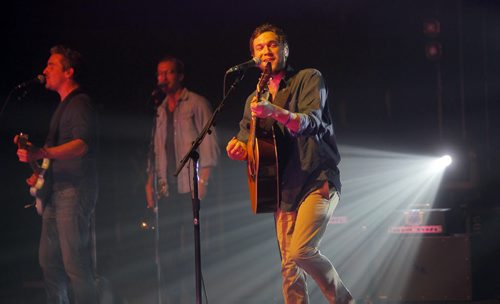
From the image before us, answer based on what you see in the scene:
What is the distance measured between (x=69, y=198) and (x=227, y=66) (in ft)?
10.6

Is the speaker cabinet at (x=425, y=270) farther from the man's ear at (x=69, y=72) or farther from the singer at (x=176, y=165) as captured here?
the man's ear at (x=69, y=72)

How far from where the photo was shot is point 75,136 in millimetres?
5191

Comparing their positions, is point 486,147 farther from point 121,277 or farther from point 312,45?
point 121,277

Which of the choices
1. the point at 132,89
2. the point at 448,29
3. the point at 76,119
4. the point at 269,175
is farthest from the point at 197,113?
the point at 448,29

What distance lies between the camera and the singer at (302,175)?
3.88 m

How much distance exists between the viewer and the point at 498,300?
5.77m

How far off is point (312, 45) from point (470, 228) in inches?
111

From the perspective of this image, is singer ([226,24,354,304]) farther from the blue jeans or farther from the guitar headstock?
the guitar headstock

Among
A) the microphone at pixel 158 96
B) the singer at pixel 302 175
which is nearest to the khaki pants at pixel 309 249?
the singer at pixel 302 175

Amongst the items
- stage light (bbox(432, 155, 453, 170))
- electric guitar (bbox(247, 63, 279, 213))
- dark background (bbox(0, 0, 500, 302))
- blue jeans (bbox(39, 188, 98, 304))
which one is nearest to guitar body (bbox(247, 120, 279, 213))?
electric guitar (bbox(247, 63, 279, 213))

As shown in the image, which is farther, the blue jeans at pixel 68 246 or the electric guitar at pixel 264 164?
the blue jeans at pixel 68 246

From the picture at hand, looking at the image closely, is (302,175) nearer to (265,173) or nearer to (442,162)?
(265,173)

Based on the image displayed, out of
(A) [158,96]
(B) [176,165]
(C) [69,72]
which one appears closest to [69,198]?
(C) [69,72]

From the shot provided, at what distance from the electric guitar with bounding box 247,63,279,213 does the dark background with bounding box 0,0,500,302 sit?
325cm
